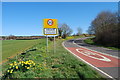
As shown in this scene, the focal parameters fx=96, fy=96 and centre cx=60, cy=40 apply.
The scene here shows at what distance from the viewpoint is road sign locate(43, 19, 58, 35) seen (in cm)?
967

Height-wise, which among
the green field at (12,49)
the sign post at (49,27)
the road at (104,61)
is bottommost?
the green field at (12,49)

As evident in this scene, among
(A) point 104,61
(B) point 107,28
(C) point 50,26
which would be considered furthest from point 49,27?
(B) point 107,28

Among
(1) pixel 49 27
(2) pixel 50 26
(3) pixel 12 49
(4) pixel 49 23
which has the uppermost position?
(4) pixel 49 23

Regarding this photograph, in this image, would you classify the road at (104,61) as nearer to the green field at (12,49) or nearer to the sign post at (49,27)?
the sign post at (49,27)

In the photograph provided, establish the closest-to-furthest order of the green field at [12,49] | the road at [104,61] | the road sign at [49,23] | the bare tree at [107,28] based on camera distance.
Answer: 1. the road at [104,61]
2. the road sign at [49,23]
3. the green field at [12,49]
4. the bare tree at [107,28]

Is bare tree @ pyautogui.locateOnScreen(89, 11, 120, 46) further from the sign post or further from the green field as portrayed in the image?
the green field

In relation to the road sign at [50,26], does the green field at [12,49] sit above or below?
below

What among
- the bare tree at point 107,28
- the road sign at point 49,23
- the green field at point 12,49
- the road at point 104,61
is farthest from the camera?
the bare tree at point 107,28

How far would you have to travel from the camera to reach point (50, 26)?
9.84 m

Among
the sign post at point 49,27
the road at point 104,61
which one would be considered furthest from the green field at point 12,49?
the road at point 104,61

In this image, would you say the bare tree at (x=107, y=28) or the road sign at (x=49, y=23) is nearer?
the road sign at (x=49, y=23)

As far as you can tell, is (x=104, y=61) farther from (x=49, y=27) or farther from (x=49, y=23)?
(x=49, y=23)

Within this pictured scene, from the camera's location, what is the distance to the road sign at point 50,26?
31.7ft

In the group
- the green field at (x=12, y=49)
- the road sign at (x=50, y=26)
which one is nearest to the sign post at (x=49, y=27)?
the road sign at (x=50, y=26)
